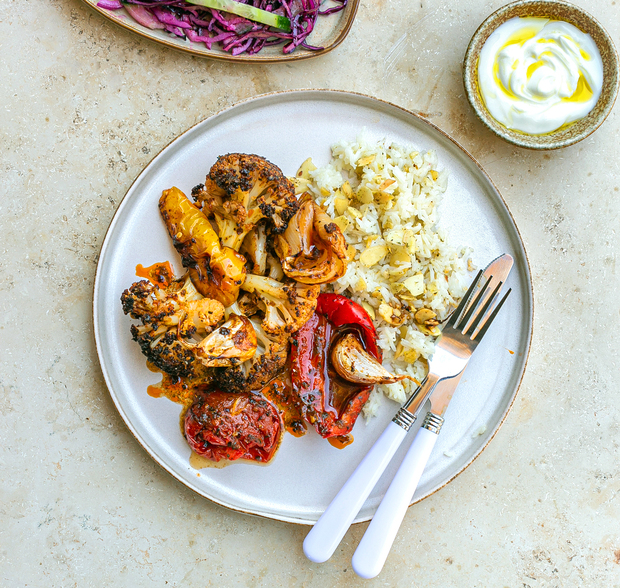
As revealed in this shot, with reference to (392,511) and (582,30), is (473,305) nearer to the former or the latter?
(392,511)

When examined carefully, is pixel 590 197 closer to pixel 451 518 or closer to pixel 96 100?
pixel 451 518

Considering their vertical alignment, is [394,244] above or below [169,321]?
above

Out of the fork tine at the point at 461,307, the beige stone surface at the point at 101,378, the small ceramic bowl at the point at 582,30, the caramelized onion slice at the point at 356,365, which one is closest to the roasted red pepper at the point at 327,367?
the caramelized onion slice at the point at 356,365

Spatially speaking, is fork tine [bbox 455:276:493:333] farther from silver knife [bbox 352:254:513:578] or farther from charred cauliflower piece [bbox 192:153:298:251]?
charred cauliflower piece [bbox 192:153:298:251]

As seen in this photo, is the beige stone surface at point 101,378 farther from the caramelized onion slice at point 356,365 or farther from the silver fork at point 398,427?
the caramelized onion slice at point 356,365

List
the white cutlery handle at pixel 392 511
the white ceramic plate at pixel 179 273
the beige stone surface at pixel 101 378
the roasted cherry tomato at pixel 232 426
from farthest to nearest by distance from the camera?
the beige stone surface at pixel 101 378 < the white ceramic plate at pixel 179 273 < the roasted cherry tomato at pixel 232 426 < the white cutlery handle at pixel 392 511

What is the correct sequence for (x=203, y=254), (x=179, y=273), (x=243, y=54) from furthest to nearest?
(x=243, y=54)
(x=179, y=273)
(x=203, y=254)

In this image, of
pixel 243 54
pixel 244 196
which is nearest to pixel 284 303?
pixel 244 196
